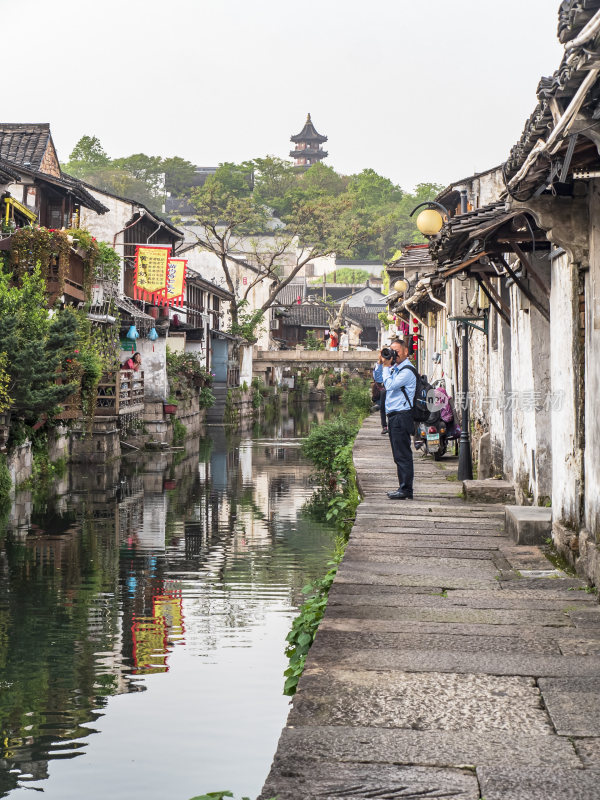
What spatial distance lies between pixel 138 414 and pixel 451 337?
1233 cm

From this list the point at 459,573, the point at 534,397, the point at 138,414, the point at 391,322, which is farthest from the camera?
the point at 391,322

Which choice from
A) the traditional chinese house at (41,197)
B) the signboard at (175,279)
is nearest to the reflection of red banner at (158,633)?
the traditional chinese house at (41,197)

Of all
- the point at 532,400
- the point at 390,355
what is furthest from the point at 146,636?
the point at 390,355

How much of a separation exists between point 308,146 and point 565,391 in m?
114

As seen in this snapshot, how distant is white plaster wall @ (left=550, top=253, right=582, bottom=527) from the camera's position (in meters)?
8.26

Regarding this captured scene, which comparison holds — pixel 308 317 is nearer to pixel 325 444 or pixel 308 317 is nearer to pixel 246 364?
pixel 246 364

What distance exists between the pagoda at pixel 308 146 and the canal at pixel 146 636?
101 metres

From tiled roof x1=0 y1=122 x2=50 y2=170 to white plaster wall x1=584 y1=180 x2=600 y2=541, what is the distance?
22.4 m

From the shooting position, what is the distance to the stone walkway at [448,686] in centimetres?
396

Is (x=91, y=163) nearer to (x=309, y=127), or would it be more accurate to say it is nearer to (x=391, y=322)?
(x=309, y=127)

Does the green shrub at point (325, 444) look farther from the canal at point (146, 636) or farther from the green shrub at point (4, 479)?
the green shrub at point (4, 479)

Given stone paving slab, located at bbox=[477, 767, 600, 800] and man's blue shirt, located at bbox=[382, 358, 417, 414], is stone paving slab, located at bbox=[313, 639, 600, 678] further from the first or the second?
man's blue shirt, located at bbox=[382, 358, 417, 414]

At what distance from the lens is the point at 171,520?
1819 centimetres

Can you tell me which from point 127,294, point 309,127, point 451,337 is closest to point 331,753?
point 451,337
